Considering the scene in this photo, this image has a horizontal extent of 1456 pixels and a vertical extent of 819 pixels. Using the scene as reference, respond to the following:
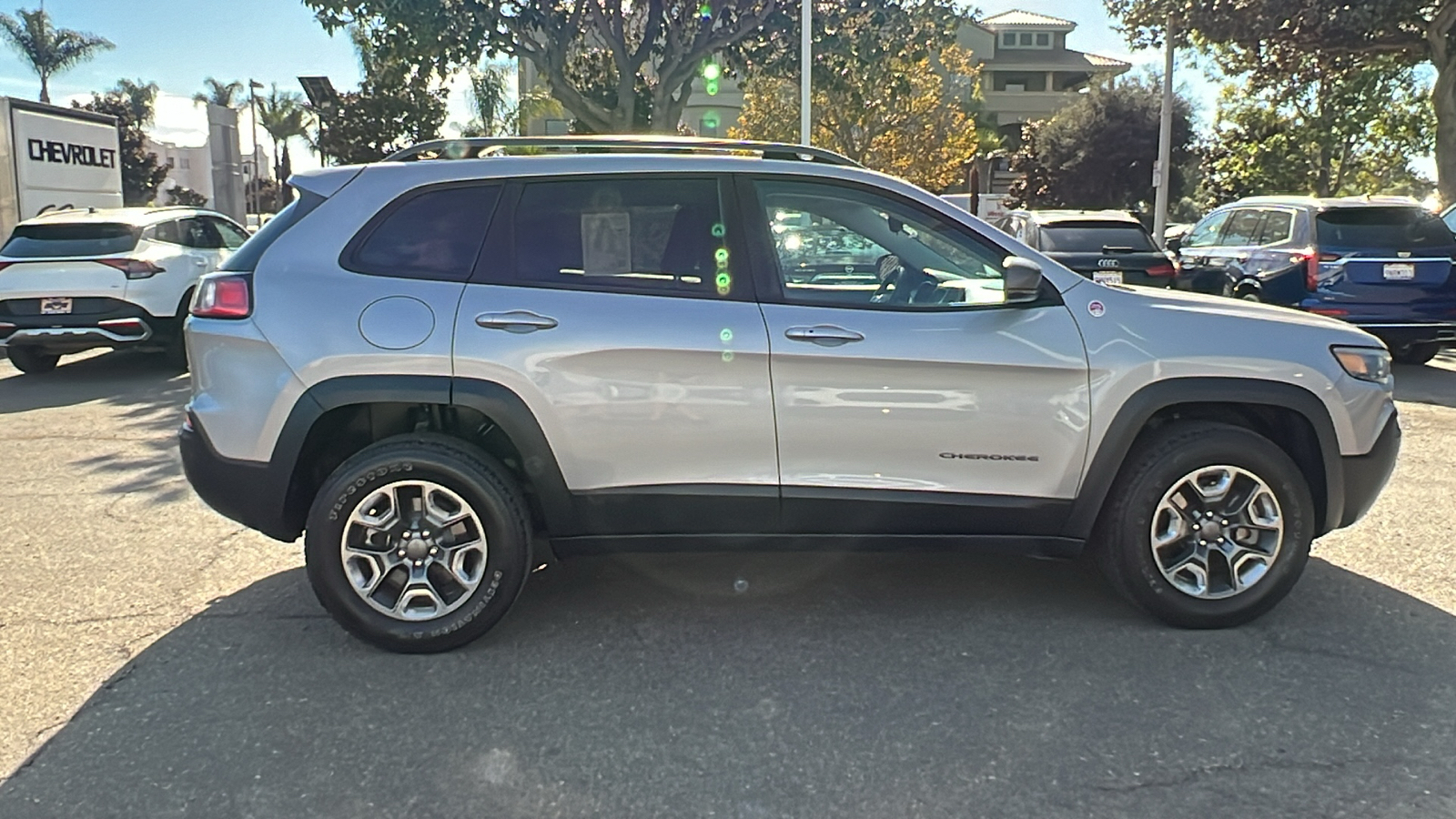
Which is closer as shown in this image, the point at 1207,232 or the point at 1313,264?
the point at 1313,264

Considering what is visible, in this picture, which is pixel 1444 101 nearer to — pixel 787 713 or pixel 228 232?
pixel 228 232

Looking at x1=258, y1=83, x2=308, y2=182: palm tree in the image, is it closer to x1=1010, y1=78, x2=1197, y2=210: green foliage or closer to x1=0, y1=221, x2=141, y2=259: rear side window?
x1=1010, y1=78, x2=1197, y2=210: green foliage

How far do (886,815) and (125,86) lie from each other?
68.8 meters

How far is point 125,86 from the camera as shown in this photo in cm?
5997

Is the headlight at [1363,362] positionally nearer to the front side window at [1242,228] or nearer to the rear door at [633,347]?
the rear door at [633,347]

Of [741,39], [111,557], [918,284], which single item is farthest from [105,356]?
[918,284]

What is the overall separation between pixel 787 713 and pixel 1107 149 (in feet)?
135

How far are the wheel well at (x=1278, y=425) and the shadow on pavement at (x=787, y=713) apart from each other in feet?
1.76

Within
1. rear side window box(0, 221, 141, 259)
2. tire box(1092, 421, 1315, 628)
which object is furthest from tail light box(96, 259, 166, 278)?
tire box(1092, 421, 1315, 628)

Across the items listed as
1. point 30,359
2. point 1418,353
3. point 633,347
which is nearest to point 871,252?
point 633,347

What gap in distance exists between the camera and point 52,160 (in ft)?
57.5

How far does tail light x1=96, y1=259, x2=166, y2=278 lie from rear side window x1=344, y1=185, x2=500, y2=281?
755cm

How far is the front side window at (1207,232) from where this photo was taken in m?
11.8

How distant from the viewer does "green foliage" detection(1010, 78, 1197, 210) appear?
40719 millimetres
